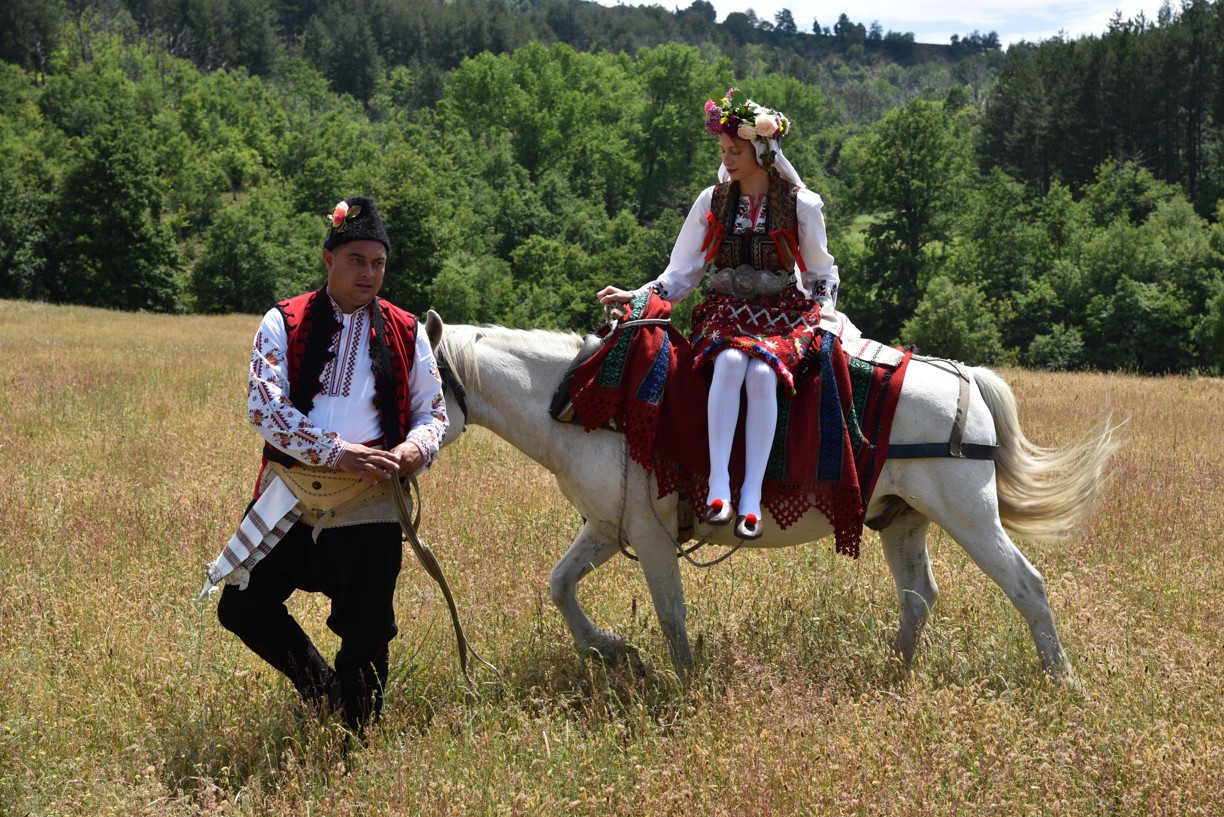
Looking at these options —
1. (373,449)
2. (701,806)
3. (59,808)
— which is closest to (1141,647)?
(701,806)

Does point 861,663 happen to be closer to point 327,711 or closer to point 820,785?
point 820,785

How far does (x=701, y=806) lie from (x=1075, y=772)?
4.70 ft

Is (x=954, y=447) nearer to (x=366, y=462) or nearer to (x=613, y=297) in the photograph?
(x=613, y=297)

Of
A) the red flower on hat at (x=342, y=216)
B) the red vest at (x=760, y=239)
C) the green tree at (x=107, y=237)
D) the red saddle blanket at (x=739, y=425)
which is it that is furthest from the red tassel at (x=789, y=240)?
the green tree at (x=107, y=237)

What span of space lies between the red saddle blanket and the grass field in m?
0.81

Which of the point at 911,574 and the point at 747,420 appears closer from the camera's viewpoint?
the point at 747,420

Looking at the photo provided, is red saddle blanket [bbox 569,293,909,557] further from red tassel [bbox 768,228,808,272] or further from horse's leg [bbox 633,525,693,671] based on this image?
red tassel [bbox 768,228,808,272]

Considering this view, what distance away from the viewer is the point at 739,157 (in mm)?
4977

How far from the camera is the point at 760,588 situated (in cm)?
641

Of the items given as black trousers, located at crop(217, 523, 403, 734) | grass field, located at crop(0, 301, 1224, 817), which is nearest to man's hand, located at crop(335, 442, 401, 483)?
black trousers, located at crop(217, 523, 403, 734)

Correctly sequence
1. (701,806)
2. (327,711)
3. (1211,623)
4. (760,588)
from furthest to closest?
(760,588), (1211,623), (327,711), (701,806)

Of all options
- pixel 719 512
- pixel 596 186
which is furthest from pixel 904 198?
pixel 719 512

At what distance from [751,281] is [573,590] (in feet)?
5.78

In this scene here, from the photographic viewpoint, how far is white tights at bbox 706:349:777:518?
4.82 metres
